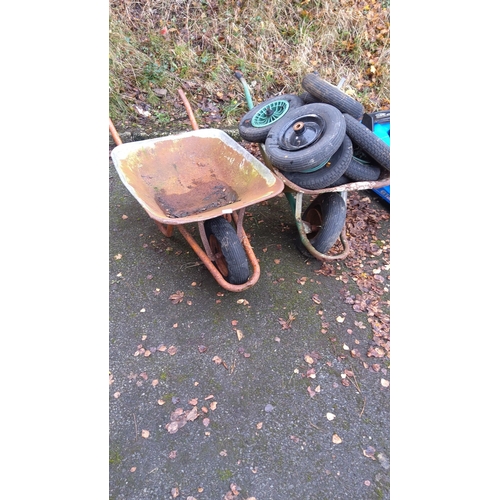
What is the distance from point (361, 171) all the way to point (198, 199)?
141cm

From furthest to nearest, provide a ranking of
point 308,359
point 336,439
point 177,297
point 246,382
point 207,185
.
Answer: point 207,185
point 177,297
point 308,359
point 246,382
point 336,439

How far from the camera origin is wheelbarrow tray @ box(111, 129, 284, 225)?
2971 mm

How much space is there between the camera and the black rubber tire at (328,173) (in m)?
2.77

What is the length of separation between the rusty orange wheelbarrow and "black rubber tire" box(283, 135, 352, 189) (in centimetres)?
22

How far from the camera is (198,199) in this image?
3207 millimetres

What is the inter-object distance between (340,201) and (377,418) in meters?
1.74

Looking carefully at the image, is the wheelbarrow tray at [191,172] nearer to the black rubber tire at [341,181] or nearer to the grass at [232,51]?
the black rubber tire at [341,181]

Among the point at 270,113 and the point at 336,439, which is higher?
the point at 270,113

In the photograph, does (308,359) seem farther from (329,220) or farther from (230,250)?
(329,220)

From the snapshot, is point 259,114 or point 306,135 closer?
point 306,135

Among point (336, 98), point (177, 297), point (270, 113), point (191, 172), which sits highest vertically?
point (336, 98)

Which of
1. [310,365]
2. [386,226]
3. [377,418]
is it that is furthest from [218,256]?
[386,226]

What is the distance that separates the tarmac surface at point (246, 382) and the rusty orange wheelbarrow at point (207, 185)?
14.4 inches

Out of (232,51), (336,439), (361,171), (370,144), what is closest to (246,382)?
(336,439)
